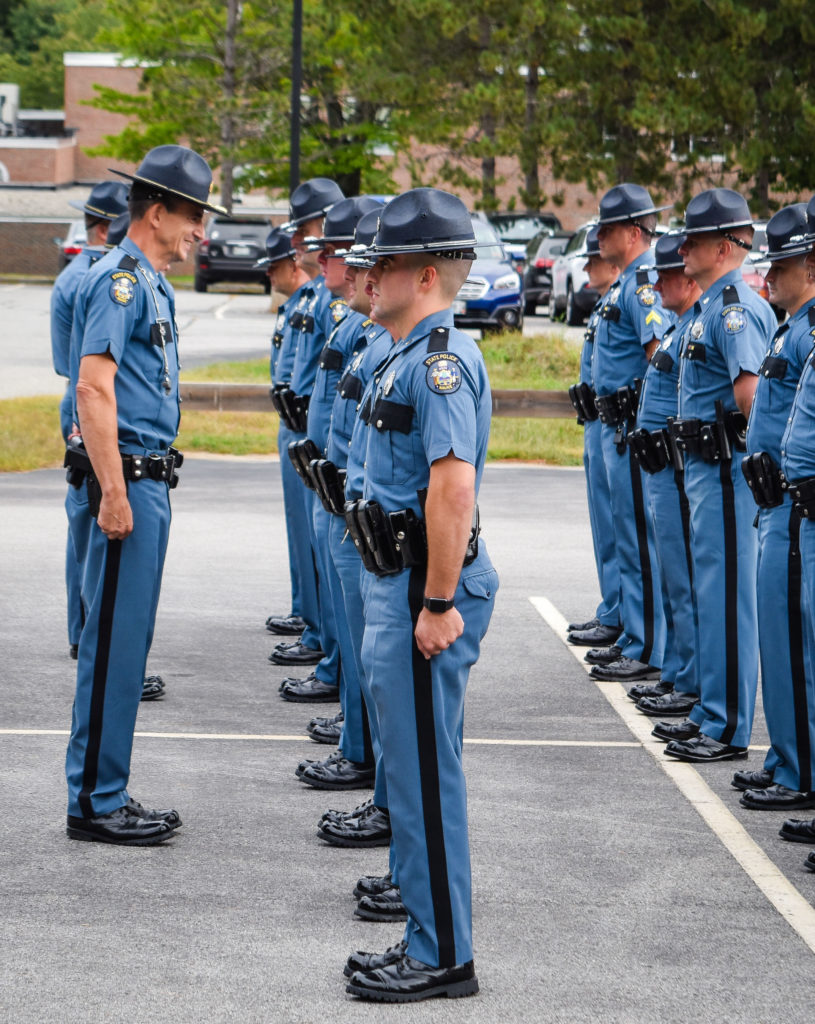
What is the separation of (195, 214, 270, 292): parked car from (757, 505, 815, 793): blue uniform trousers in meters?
34.1

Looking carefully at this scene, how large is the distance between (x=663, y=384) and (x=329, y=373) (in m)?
1.63

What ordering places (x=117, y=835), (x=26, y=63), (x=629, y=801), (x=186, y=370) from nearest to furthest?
(x=117, y=835), (x=629, y=801), (x=186, y=370), (x=26, y=63)

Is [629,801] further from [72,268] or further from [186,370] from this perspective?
[186,370]

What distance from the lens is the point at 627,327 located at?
26.9 feet

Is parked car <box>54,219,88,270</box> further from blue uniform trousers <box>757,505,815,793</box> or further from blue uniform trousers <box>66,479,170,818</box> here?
blue uniform trousers <box>757,505,815,793</box>

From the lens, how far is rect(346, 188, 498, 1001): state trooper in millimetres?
4117

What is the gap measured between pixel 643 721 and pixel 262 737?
5.86 ft

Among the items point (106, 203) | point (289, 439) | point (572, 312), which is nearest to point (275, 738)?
point (289, 439)

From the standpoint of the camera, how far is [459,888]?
4.14 meters

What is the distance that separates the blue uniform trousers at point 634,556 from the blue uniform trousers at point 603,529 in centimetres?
24

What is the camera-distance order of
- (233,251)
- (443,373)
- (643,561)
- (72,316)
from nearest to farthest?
(443,373) → (72,316) → (643,561) → (233,251)

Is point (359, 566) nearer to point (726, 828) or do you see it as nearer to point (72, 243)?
point (726, 828)

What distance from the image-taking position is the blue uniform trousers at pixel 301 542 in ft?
27.0

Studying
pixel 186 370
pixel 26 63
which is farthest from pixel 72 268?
pixel 26 63
